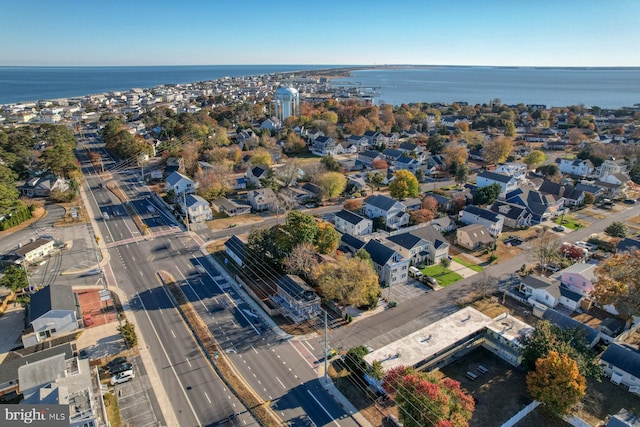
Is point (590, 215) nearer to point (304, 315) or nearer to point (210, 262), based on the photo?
point (304, 315)

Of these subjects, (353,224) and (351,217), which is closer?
(353,224)

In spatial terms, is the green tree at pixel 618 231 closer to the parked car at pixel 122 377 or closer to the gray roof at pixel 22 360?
the parked car at pixel 122 377

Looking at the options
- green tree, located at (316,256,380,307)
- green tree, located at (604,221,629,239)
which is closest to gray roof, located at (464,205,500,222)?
green tree, located at (604,221,629,239)

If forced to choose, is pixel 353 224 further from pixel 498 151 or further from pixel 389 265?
pixel 498 151

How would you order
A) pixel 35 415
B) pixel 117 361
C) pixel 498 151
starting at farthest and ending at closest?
pixel 498 151 < pixel 117 361 < pixel 35 415

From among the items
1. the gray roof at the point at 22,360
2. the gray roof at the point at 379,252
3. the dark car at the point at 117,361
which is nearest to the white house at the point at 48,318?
the gray roof at the point at 22,360

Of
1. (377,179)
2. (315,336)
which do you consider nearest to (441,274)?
(315,336)

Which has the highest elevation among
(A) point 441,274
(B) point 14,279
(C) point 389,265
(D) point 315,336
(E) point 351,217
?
(E) point 351,217
